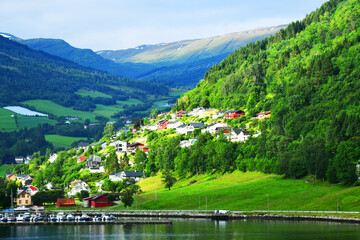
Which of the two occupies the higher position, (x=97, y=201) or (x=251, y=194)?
(x=251, y=194)

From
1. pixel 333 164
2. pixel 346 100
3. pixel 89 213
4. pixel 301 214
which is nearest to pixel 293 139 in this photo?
pixel 346 100

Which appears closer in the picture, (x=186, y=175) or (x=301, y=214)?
(x=301, y=214)

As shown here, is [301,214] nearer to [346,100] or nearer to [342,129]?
[342,129]

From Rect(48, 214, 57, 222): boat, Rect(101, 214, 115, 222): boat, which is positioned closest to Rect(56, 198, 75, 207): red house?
Rect(48, 214, 57, 222): boat

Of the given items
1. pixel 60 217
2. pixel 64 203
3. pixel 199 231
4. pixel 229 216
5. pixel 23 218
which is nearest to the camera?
pixel 199 231

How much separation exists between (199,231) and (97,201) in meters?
66.1

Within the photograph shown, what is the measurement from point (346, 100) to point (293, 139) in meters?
21.7

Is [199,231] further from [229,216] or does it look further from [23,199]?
[23,199]

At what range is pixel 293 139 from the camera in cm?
17862

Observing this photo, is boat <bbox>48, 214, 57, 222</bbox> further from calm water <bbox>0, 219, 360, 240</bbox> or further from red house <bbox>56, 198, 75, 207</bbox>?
red house <bbox>56, 198, 75, 207</bbox>

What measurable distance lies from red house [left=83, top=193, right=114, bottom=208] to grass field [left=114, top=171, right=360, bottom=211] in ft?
35.9

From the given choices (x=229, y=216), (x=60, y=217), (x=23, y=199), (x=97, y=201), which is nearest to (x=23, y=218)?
(x=60, y=217)

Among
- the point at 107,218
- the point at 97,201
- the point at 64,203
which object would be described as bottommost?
the point at 64,203

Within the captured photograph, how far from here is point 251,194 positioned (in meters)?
148
